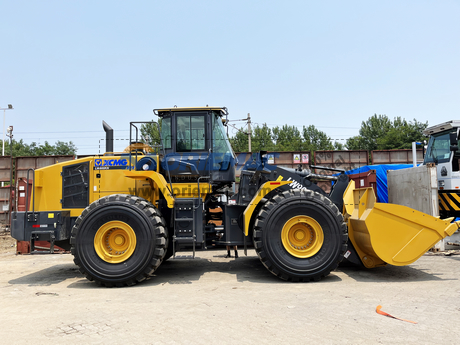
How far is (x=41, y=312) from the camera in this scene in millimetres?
5027

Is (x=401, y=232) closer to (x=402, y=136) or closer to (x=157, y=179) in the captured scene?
(x=157, y=179)

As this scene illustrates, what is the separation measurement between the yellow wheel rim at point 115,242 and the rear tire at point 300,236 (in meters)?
2.25

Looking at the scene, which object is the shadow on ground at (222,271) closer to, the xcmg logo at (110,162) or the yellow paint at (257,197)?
the yellow paint at (257,197)

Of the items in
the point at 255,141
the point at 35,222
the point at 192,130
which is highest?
the point at 255,141

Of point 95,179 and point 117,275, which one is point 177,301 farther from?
point 95,179

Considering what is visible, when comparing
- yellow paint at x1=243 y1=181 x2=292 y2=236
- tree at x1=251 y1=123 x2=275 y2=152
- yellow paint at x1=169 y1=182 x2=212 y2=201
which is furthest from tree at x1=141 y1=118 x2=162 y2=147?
tree at x1=251 y1=123 x2=275 y2=152

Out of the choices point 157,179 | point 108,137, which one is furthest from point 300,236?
point 108,137

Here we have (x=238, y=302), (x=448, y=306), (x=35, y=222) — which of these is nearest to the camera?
(x=448, y=306)

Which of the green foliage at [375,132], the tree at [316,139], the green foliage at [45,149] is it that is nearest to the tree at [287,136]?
the tree at [316,139]

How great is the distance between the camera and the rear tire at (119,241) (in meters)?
6.37

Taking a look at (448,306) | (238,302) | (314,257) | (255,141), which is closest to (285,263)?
(314,257)

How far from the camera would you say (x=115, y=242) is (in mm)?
6617

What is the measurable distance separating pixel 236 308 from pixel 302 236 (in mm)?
2229

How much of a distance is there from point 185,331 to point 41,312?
2252mm
